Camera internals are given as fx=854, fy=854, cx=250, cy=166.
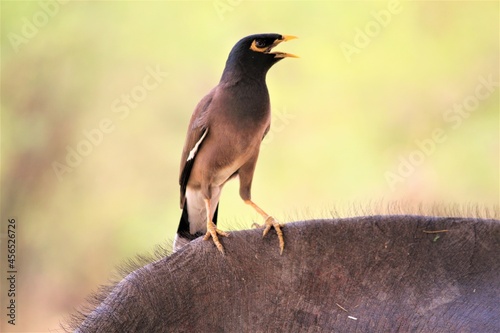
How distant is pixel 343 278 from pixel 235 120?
746 mm

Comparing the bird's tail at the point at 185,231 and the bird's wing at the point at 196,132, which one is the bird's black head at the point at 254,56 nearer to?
the bird's wing at the point at 196,132

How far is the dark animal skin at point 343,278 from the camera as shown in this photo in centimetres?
226

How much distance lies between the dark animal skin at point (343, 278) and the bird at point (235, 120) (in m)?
0.43

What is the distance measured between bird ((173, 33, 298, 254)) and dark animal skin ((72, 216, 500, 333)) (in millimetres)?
427

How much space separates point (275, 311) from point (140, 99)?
2.82 m

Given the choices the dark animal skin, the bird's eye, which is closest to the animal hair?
the dark animal skin

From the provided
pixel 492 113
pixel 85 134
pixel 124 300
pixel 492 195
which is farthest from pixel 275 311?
pixel 492 113

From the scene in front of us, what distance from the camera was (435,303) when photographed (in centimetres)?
244

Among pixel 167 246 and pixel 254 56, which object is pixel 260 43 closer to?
pixel 254 56

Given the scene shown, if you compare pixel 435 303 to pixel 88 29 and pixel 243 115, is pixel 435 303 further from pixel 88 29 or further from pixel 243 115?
pixel 88 29

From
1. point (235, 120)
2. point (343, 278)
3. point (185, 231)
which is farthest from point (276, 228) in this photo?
point (185, 231)

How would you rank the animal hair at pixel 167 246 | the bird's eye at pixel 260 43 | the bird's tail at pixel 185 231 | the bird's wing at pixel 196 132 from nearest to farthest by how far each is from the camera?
the animal hair at pixel 167 246
the bird's eye at pixel 260 43
the bird's wing at pixel 196 132
the bird's tail at pixel 185 231

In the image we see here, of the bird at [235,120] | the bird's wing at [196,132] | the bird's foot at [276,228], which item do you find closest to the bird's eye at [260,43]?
the bird at [235,120]

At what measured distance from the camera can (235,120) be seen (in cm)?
289
